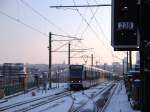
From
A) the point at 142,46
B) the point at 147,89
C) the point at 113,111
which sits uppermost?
the point at 142,46

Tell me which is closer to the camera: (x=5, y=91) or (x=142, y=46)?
(x=142, y=46)

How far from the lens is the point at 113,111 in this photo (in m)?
27.7

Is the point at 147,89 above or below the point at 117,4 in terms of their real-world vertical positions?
below

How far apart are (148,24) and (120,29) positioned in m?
3.21

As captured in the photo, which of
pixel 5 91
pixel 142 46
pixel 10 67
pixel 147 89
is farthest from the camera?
pixel 10 67

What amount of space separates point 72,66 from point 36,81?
176 inches

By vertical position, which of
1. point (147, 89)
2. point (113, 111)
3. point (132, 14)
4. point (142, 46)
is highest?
point (132, 14)

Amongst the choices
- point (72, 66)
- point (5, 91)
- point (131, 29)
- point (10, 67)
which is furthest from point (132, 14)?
point (10, 67)

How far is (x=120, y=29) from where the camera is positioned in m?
18.1

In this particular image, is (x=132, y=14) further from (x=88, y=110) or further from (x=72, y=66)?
(x=72, y=66)

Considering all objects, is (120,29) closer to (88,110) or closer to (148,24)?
(148,24)

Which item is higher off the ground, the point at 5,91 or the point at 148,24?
the point at 148,24

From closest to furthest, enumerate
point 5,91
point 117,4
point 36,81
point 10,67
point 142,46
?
point 142,46, point 117,4, point 5,91, point 36,81, point 10,67

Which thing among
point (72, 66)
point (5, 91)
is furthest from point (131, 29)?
point (72, 66)
